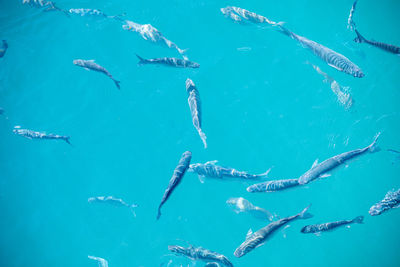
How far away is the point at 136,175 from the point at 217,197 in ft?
21.7

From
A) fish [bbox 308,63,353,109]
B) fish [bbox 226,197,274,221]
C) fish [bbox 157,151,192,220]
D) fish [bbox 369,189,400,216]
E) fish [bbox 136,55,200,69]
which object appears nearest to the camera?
fish [bbox 157,151,192,220]

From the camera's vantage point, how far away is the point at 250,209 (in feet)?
33.8

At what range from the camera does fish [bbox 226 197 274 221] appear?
10047 millimetres

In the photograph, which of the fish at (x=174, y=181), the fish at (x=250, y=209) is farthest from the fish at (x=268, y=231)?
the fish at (x=250, y=209)

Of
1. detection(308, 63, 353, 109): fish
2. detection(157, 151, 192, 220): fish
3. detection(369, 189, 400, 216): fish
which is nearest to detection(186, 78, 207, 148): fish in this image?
detection(157, 151, 192, 220): fish

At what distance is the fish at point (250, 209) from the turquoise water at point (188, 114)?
142 inches

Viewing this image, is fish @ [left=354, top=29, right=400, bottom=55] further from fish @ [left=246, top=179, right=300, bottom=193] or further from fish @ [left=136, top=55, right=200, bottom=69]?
fish @ [left=136, top=55, right=200, bottom=69]

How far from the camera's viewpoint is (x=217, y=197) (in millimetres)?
15141

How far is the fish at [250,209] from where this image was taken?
10047mm

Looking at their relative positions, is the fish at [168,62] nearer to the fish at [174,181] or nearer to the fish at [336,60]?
the fish at [174,181]

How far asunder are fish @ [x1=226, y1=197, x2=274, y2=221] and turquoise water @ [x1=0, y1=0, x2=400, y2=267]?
361 centimetres

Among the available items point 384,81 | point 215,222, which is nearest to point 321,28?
point 384,81

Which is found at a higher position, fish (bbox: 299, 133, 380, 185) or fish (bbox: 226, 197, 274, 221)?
fish (bbox: 299, 133, 380, 185)

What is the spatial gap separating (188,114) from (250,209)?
7.08 m
